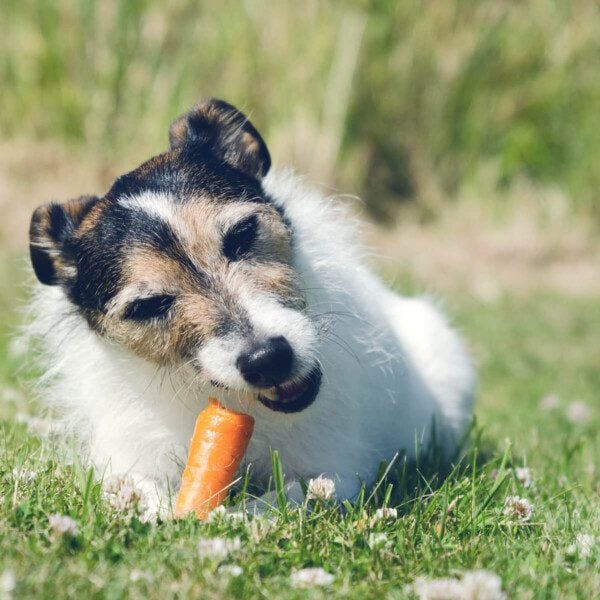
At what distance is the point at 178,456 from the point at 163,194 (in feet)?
3.49

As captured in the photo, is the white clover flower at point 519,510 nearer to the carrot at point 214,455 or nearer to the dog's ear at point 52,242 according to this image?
the carrot at point 214,455

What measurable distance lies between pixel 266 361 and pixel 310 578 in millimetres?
784

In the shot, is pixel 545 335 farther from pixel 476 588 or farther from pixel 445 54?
pixel 476 588

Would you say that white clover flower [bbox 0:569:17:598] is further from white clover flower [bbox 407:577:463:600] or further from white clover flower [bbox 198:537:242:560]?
white clover flower [bbox 407:577:463:600]

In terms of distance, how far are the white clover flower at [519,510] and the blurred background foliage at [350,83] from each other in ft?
26.1

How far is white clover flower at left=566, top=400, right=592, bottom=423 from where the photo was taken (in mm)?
5605

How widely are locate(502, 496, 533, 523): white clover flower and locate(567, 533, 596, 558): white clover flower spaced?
20 centimetres

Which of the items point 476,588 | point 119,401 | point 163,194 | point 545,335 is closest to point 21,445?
point 119,401

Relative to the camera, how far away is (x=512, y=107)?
39.7 ft

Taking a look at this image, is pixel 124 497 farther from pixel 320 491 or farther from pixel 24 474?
pixel 320 491

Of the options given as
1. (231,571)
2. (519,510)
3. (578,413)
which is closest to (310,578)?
(231,571)

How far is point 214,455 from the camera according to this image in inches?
128

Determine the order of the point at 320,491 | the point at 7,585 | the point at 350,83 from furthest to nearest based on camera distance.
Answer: the point at 350,83 → the point at 320,491 → the point at 7,585

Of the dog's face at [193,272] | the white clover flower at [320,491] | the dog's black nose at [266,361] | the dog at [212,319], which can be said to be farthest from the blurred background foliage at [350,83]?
the white clover flower at [320,491]
